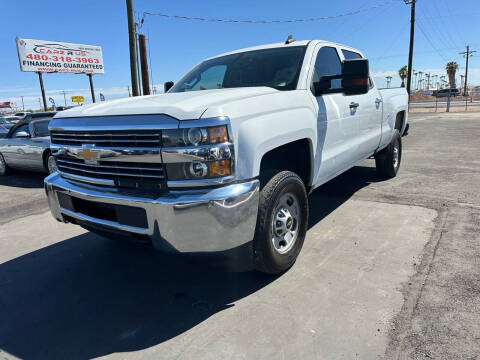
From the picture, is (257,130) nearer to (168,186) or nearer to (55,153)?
(168,186)

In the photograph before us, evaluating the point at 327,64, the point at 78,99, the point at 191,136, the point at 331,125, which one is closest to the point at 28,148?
the point at 327,64

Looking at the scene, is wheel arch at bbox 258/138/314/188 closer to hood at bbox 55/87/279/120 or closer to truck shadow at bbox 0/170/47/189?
hood at bbox 55/87/279/120

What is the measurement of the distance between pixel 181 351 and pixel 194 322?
1.00 ft

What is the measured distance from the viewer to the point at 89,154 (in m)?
2.73

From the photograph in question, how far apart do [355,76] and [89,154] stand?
2.34 meters

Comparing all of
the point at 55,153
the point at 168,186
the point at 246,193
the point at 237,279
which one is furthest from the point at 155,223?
the point at 55,153

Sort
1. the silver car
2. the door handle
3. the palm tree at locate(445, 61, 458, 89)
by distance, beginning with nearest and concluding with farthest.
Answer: the door handle < the silver car < the palm tree at locate(445, 61, 458, 89)

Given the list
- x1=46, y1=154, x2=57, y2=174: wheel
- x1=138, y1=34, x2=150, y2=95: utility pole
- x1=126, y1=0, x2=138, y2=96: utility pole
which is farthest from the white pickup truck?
x1=138, y1=34, x2=150, y2=95: utility pole

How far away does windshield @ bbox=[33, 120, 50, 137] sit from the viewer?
8008 millimetres

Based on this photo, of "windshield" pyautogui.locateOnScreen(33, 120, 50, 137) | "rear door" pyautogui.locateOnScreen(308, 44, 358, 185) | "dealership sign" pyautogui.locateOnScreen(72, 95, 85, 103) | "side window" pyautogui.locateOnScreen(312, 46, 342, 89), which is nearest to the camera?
"rear door" pyautogui.locateOnScreen(308, 44, 358, 185)

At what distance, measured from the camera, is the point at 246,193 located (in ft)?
8.00

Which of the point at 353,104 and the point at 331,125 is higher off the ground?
the point at 353,104

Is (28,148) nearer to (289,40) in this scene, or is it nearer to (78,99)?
(289,40)

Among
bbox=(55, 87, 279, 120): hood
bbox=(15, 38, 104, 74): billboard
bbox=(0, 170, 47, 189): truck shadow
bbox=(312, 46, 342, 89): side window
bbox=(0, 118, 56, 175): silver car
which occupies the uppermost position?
bbox=(15, 38, 104, 74): billboard
